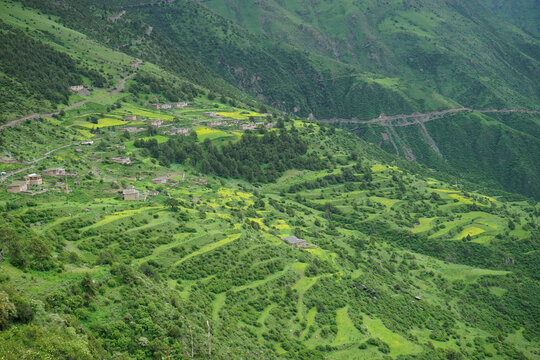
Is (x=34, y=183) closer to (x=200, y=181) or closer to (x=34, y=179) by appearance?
(x=34, y=179)

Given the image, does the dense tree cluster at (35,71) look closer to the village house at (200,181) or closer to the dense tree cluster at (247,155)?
the dense tree cluster at (247,155)

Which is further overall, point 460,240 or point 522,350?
point 460,240

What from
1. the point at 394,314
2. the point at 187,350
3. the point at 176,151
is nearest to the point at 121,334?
the point at 187,350

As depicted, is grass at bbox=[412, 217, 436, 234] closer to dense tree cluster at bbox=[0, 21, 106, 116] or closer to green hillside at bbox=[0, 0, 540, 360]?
green hillside at bbox=[0, 0, 540, 360]

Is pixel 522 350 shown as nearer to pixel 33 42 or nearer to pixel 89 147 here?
pixel 89 147

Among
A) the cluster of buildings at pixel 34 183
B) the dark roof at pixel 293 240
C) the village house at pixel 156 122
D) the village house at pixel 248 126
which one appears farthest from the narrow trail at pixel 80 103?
the dark roof at pixel 293 240

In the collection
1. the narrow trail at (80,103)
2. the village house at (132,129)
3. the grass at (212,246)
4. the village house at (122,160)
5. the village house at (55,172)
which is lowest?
the grass at (212,246)

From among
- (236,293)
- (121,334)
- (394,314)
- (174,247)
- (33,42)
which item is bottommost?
(394,314)

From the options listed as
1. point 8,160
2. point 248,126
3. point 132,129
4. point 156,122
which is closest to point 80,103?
point 132,129
